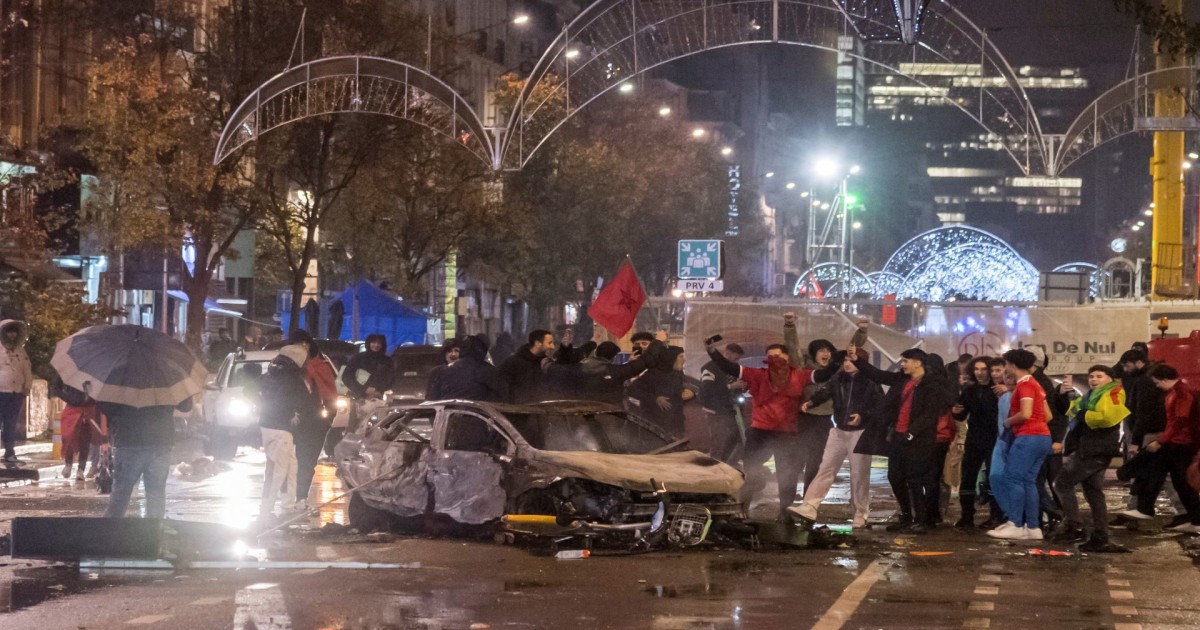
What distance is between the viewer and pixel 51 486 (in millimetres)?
18984

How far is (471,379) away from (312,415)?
1489 mm

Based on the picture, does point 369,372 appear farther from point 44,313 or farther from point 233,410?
point 44,313

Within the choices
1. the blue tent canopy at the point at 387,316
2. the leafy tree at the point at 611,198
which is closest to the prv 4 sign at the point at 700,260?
the blue tent canopy at the point at 387,316

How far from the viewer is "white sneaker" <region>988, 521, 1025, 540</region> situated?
1473cm

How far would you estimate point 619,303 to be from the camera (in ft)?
76.1

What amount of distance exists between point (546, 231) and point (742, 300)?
35.4m

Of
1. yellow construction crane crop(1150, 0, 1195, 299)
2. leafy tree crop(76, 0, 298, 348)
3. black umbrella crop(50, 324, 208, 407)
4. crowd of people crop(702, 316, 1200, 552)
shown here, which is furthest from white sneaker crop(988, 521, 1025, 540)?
leafy tree crop(76, 0, 298, 348)

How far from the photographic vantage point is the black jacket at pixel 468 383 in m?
15.6

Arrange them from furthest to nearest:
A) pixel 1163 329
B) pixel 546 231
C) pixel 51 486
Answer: pixel 546 231, pixel 1163 329, pixel 51 486

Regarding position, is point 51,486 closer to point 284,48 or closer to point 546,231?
point 284,48

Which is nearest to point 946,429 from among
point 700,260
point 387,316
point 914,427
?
point 914,427

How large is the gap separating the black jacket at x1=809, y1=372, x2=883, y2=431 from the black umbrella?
18.5 feet

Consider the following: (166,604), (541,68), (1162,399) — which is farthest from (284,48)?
(166,604)

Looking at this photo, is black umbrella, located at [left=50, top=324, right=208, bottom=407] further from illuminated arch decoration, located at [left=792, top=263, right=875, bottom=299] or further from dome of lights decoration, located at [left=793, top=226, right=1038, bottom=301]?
illuminated arch decoration, located at [left=792, top=263, right=875, bottom=299]
